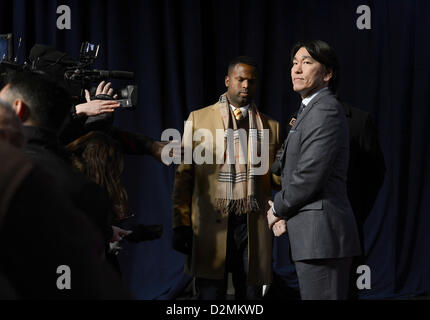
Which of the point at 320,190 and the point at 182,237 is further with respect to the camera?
the point at 182,237

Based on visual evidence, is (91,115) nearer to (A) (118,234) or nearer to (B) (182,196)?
(A) (118,234)

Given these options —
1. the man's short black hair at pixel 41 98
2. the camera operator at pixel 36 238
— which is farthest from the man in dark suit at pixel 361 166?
the camera operator at pixel 36 238

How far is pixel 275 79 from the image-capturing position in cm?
403

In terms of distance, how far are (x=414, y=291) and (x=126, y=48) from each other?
256 cm

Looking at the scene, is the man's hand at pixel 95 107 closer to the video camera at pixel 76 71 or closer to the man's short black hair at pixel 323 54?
the video camera at pixel 76 71

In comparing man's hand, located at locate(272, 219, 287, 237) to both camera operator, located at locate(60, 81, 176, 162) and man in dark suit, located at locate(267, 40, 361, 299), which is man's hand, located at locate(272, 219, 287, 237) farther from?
camera operator, located at locate(60, 81, 176, 162)

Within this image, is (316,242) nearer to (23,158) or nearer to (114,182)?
(114,182)

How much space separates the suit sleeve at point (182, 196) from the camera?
2604 mm

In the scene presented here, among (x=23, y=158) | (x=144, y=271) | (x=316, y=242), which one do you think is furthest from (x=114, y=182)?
(x=144, y=271)

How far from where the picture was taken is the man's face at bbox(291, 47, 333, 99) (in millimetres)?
1935

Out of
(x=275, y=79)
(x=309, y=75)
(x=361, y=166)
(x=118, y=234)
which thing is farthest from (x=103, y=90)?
(x=275, y=79)

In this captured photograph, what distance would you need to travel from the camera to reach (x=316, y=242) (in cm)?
178

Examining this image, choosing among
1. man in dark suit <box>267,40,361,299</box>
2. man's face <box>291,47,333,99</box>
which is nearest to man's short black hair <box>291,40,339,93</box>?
man's face <box>291,47,333,99</box>

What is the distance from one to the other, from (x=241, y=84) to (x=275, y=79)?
1.42 m
